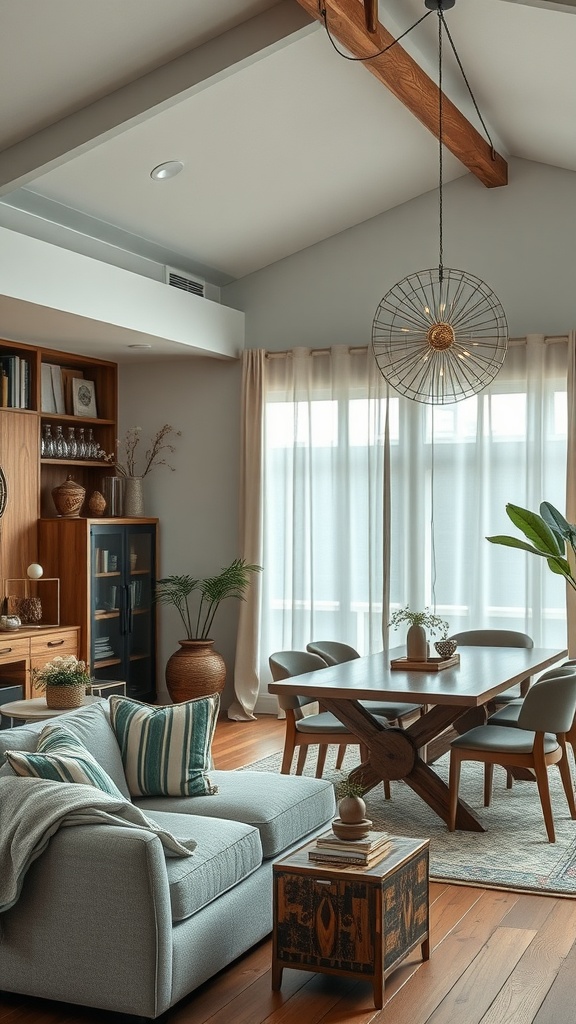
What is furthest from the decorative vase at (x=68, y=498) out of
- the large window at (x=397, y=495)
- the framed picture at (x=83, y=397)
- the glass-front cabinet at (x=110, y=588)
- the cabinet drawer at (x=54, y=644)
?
the large window at (x=397, y=495)

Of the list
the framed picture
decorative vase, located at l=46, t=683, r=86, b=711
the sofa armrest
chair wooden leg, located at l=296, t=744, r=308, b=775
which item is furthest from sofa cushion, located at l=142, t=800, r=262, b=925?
the framed picture

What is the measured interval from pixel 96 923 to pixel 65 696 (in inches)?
72.6

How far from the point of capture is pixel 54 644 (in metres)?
6.77

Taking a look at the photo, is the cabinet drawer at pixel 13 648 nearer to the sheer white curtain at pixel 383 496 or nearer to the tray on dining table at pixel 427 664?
the sheer white curtain at pixel 383 496

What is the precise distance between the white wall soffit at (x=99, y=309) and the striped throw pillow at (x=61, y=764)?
9.62ft

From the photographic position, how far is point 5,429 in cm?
687

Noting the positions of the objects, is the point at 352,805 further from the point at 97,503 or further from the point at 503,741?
the point at 97,503

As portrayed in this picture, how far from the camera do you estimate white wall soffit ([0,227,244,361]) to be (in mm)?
5609

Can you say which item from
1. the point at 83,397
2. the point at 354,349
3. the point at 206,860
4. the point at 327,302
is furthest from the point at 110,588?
the point at 206,860

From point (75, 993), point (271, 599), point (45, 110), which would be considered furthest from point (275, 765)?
point (45, 110)

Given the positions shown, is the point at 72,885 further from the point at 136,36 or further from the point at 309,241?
the point at 309,241

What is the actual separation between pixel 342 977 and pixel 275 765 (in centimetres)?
277

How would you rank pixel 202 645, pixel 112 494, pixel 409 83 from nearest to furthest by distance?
1. pixel 409 83
2. pixel 202 645
3. pixel 112 494

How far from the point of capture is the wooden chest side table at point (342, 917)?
295cm
